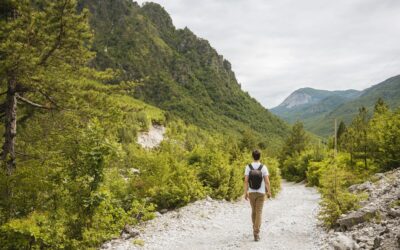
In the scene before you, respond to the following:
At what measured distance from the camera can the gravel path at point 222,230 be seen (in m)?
10.2

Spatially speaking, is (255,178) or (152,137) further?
(152,137)

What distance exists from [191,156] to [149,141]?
79.4m

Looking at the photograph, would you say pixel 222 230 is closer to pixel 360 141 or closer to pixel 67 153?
pixel 67 153

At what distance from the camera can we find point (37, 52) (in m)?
11.7

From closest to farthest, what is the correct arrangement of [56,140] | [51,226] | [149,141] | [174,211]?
[51,226] → [56,140] → [174,211] → [149,141]

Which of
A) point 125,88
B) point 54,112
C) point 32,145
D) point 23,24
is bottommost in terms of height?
point 32,145

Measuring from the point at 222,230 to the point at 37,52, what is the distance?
896 cm

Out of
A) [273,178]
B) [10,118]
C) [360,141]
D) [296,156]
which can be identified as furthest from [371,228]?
[296,156]

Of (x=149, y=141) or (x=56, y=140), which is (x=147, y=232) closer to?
(x=56, y=140)

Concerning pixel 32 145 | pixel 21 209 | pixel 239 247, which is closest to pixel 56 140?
pixel 32 145

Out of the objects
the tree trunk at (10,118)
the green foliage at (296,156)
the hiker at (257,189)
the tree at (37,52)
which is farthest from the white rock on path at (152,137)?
the hiker at (257,189)

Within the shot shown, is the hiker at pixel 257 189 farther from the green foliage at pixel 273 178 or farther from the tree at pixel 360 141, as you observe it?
the tree at pixel 360 141

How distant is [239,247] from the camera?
376 inches

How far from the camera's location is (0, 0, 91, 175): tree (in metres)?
10.9
